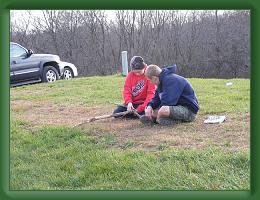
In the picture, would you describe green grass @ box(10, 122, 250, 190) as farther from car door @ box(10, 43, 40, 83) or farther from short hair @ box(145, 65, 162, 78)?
car door @ box(10, 43, 40, 83)

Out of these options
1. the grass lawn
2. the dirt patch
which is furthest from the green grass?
the dirt patch

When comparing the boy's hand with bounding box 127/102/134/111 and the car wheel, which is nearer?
the boy's hand with bounding box 127/102/134/111

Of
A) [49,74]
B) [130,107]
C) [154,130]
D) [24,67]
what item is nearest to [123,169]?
[154,130]

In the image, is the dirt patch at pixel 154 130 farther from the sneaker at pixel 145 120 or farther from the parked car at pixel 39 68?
the parked car at pixel 39 68

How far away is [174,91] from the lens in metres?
3.69

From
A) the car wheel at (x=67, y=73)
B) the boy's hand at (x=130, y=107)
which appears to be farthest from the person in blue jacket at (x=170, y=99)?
the car wheel at (x=67, y=73)

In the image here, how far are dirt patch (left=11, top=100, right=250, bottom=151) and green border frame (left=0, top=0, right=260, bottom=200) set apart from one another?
1717 mm

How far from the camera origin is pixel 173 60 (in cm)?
561

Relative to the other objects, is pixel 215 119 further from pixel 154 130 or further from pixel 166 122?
pixel 154 130

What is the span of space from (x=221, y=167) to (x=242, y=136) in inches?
39.1

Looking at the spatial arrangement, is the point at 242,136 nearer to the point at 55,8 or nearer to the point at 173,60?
the point at 55,8

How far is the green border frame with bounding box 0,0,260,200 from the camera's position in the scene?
910 mm

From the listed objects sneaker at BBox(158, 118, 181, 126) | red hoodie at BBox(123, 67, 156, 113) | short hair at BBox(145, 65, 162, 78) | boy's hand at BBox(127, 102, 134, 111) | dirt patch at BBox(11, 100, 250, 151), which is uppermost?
short hair at BBox(145, 65, 162, 78)
